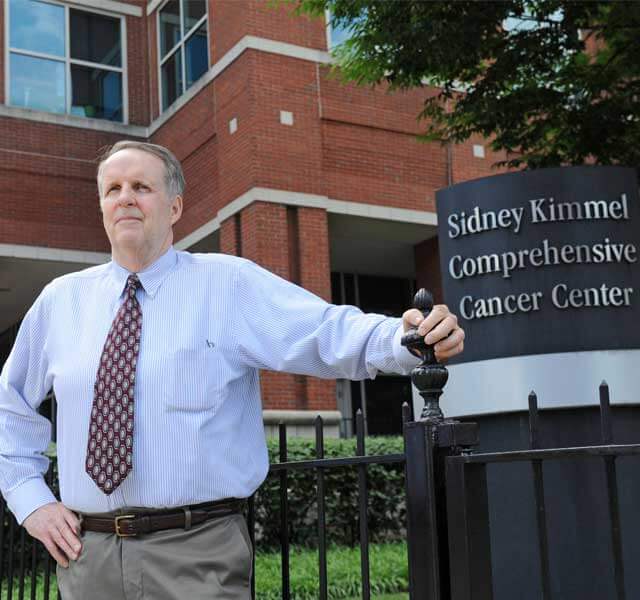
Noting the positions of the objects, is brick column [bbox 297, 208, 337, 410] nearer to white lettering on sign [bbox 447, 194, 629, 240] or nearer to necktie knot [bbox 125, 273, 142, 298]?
white lettering on sign [bbox 447, 194, 629, 240]

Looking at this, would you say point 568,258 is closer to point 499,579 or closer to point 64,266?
point 499,579

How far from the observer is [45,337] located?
2959 millimetres

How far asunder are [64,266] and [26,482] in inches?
589

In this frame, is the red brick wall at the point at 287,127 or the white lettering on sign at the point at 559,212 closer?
the white lettering on sign at the point at 559,212

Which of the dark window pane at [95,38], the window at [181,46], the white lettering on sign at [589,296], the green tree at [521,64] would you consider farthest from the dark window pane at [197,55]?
the white lettering on sign at [589,296]

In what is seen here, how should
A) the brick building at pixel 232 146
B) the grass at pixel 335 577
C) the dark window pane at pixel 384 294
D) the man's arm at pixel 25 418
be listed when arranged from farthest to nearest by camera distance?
the dark window pane at pixel 384 294 < the brick building at pixel 232 146 < the grass at pixel 335 577 < the man's arm at pixel 25 418

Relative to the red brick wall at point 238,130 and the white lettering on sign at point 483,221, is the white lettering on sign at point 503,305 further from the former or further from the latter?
the red brick wall at point 238,130

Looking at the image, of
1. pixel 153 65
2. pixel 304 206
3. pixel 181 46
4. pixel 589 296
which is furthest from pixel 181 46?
pixel 589 296

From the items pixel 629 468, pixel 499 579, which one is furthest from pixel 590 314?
pixel 499 579

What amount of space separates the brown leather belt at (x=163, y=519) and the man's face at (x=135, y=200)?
2.52 feet

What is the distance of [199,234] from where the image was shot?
→ 1628cm

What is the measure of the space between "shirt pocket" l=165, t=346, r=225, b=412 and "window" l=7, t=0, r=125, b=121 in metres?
15.6

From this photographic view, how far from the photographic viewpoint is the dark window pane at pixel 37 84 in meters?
17.0

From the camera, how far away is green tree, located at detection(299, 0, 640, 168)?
9.67m
